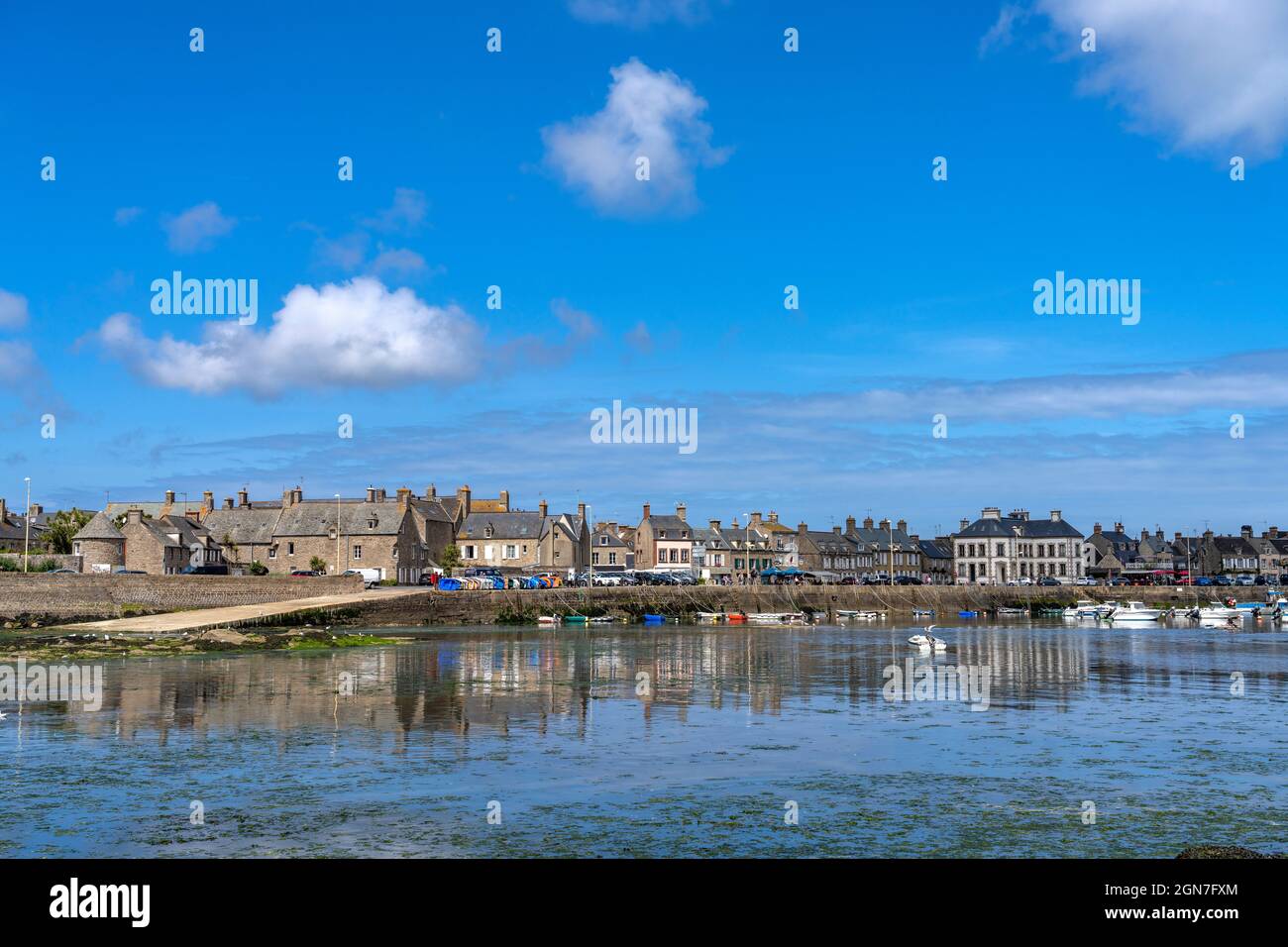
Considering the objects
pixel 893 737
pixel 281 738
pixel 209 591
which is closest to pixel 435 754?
pixel 281 738

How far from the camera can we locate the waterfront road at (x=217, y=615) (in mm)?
60094

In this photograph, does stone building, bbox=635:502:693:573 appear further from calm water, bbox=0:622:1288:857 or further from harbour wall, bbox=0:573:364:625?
Answer: calm water, bbox=0:622:1288:857

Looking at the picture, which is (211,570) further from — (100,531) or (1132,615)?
(1132,615)

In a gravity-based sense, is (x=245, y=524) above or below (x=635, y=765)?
above

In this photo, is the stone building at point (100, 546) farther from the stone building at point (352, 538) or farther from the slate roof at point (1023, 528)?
the slate roof at point (1023, 528)

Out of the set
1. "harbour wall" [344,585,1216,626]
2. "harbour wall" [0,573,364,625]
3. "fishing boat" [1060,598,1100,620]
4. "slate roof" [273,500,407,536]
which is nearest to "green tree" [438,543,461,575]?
"slate roof" [273,500,407,536]

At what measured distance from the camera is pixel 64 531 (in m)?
108

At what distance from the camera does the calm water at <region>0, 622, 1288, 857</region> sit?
1777 cm

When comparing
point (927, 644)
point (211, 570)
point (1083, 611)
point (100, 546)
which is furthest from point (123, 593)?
point (1083, 611)

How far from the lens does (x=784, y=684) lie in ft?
130

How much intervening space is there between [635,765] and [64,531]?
329ft

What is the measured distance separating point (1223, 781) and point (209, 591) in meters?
69.0
